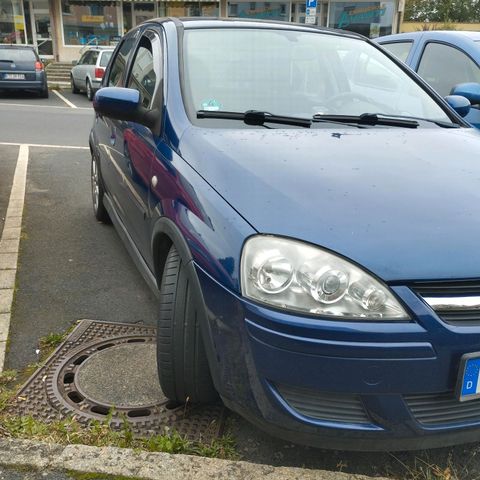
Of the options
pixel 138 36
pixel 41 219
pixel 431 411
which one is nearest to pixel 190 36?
pixel 138 36

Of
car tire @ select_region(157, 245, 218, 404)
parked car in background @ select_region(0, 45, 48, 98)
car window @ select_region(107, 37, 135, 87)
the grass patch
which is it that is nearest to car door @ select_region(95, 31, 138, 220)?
car window @ select_region(107, 37, 135, 87)

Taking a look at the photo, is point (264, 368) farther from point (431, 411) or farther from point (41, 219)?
point (41, 219)

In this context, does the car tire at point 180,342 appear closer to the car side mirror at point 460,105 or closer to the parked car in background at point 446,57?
the car side mirror at point 460,105

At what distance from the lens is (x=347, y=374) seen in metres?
1.71

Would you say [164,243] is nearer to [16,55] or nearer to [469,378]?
[469,378]

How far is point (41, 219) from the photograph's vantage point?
5.07 meters

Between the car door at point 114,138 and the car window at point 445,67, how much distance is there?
9.02 feet

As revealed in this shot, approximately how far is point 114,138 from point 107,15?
75.5ft

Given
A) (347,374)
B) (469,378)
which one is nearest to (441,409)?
(469,378)

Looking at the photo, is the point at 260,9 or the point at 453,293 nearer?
the point at 453,293

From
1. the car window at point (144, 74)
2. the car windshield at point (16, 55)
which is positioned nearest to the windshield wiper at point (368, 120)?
the car window at point (144, 74)

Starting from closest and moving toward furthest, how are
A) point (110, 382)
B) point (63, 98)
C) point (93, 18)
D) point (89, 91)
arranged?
point (110, 382) → point (89, 91) → point (63, 98) → point (93, 18)

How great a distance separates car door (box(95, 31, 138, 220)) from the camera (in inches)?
143

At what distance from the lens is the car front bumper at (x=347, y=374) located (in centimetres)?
169
